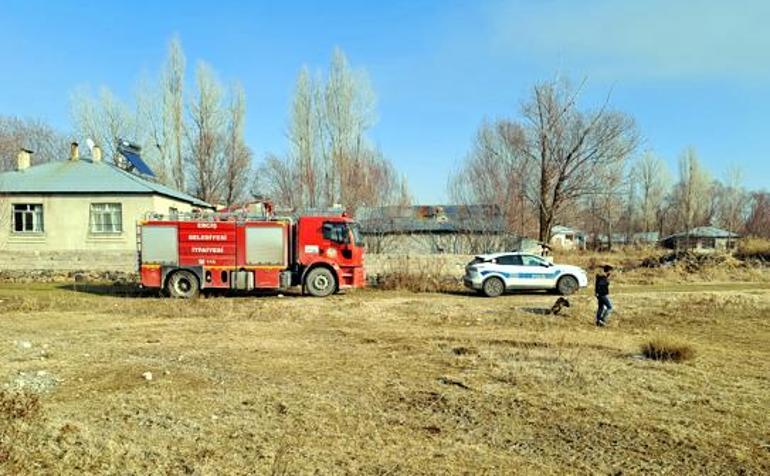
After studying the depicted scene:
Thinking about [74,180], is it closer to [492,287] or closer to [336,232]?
[336,232]

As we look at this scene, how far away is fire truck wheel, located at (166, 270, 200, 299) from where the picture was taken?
19.9m

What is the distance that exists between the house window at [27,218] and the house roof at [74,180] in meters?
0.79

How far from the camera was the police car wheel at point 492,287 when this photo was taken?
68.7 ft

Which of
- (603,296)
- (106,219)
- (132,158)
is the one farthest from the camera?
(132,158)

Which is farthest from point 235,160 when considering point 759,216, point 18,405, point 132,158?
point 759,216

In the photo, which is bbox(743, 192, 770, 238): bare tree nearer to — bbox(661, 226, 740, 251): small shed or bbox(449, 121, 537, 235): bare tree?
bbox(661, 226, 740, 251): small shed

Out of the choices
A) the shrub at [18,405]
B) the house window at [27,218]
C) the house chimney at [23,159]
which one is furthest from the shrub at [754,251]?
the house chimney at [23,159]

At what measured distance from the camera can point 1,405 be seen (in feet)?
20.2

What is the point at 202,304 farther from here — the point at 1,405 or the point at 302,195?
the point at 302,195

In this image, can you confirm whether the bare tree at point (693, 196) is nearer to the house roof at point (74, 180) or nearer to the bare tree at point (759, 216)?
the bare tree at point (759, 216)

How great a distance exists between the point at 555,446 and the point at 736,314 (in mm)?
13769

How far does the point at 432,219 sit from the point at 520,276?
19.7 metres

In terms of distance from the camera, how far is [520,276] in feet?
69.1

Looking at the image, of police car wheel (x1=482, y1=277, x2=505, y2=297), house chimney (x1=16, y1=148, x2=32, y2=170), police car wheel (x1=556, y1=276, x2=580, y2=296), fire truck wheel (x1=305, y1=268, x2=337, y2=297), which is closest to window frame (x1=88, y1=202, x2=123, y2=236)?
house chimney (x1=16, y1=148, x2=32, y2=170)
